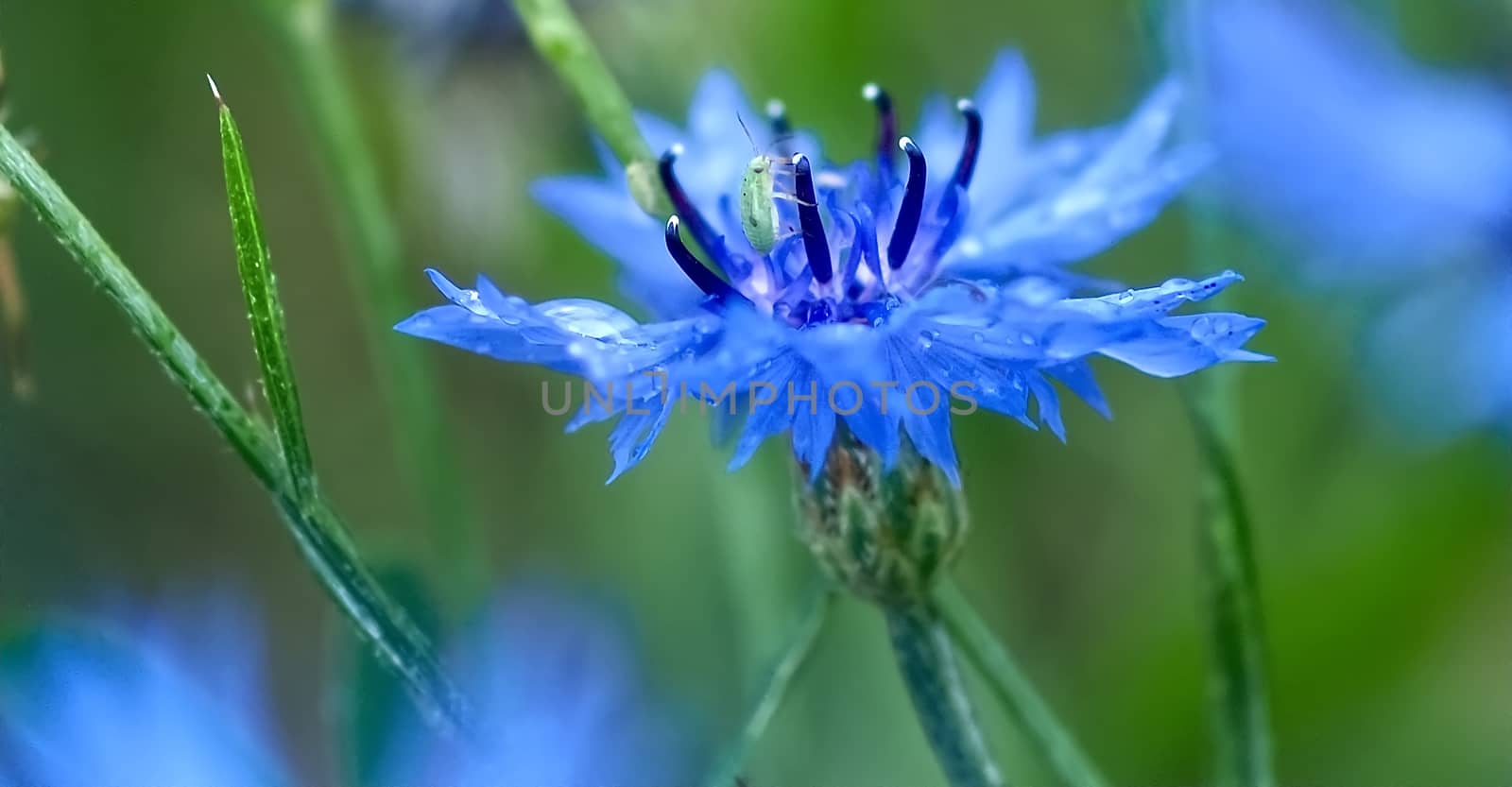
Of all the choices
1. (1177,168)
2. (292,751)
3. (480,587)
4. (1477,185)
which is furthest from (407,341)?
(1477,185)

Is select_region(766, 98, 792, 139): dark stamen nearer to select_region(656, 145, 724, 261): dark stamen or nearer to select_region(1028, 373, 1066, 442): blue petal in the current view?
select_region(656, 145, 724, 261): dark stamen

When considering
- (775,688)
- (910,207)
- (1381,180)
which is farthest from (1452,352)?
(775,688)

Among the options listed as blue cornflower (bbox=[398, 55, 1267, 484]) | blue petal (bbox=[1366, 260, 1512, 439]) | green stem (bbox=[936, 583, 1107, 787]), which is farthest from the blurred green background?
green stem (bbox=[936, 583, 1107, 787])

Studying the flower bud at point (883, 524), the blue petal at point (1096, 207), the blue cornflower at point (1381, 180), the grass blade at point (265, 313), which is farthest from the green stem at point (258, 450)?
the blue cornflower at point (1381, 180)

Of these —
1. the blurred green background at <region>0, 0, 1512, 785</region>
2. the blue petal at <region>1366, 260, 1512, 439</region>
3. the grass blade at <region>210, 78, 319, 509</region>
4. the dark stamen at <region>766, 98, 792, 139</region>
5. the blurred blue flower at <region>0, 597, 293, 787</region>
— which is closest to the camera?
the grass blade at <region>210, 78, 319, 509</region>

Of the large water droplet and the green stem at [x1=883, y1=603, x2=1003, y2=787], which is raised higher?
the large water droplet

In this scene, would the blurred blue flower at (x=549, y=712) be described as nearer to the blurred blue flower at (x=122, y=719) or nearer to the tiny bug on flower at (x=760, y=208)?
the blurred blue flower at (x=122, y=719)

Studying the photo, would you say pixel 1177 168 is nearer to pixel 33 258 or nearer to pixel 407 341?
pixel 407 341
